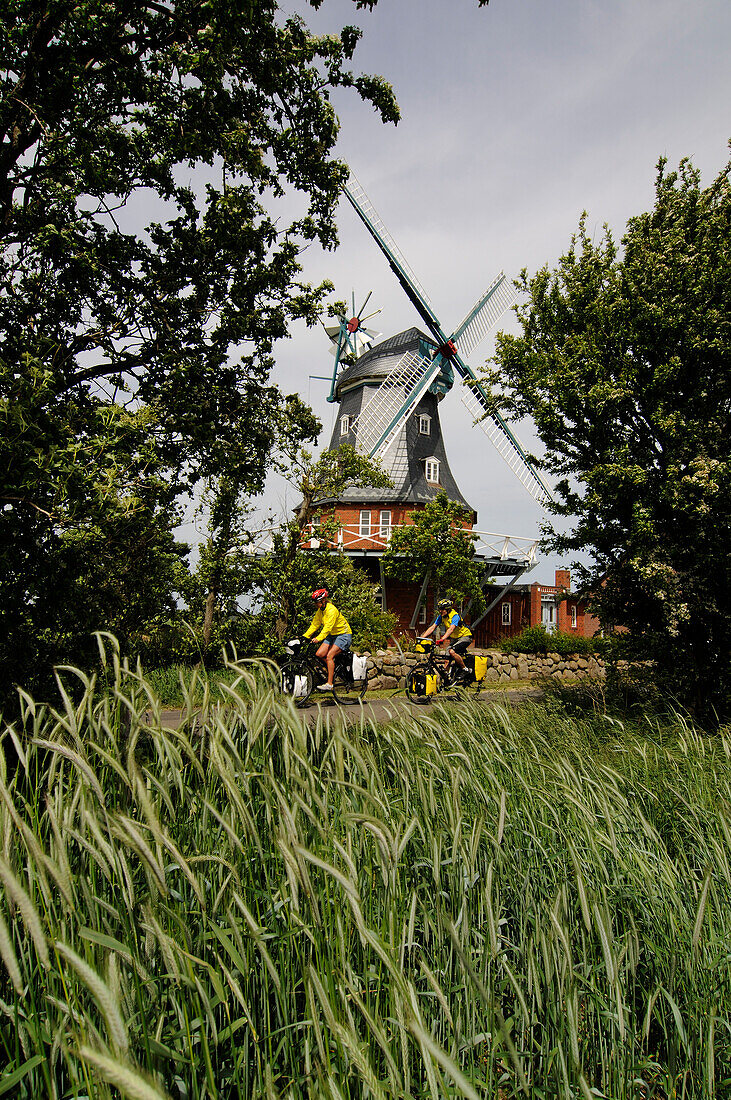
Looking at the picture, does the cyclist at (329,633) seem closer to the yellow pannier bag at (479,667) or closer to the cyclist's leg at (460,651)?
the cyclist's leg at (460,651)

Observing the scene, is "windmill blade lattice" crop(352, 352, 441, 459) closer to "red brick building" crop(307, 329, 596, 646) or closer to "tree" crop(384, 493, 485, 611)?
"red brick building" crop(307, 329, 596, 646)

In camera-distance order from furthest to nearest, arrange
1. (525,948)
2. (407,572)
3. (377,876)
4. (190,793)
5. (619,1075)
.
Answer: (407,572), (190,793), (377,876), (525,948), (619,1075)

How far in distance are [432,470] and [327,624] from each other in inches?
845

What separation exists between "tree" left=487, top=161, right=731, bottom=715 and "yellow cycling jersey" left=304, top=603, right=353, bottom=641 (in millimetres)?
3239

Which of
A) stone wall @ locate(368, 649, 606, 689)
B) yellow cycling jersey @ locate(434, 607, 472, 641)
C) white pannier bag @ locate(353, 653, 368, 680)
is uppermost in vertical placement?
yellow cycling jersey @ locate(434, 607, 472, 641)

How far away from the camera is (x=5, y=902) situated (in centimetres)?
174

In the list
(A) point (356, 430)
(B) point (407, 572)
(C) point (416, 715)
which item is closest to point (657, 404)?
(C) point (416, 715)

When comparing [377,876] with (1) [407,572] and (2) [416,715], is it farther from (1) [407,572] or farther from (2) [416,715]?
(1) [407,572]

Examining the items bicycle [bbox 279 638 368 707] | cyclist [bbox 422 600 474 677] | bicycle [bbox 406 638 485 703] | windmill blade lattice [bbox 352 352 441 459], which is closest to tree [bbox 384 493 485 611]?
bicycle [bbox 406 638 485 703]

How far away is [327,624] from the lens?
9.34m

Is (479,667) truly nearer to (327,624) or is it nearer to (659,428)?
(327,624)

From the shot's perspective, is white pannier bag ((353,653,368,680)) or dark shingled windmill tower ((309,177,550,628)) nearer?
white pannier bag ((353,653,368,680))

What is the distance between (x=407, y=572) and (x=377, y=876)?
61.8ft

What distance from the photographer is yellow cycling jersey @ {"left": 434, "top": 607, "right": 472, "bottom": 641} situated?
1180 centimetres
